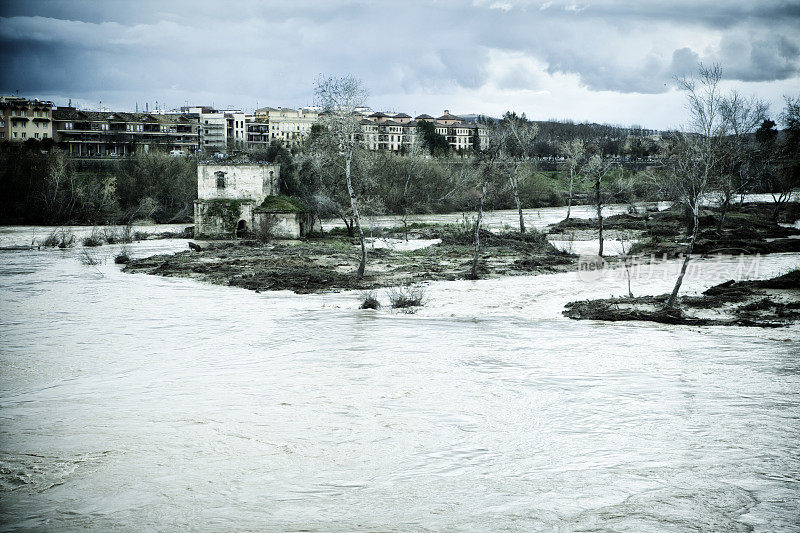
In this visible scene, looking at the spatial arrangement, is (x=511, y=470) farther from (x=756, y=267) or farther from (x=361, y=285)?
(x=756, y=267)

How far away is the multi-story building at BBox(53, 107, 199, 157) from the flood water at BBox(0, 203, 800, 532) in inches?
Answer: 3352

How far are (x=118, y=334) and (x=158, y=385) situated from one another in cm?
575

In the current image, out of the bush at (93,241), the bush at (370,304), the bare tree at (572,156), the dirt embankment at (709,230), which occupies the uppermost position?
the bare tree at (572,156)

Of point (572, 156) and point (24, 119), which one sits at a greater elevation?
point (24, 119)

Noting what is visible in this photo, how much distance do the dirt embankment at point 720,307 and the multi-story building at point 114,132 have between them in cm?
8547

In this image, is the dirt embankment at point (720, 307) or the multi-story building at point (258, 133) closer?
the dirt embankment at point (720, 307)

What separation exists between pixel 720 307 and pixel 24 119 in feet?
319

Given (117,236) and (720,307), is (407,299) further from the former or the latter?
(117,236)

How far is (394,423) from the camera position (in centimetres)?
1252

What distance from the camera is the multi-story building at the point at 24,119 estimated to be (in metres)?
92.7

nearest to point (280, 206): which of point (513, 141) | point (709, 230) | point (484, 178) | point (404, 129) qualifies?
point (484, 178)

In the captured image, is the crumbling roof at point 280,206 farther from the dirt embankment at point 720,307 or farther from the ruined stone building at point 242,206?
the dirt embankment at point 720,307

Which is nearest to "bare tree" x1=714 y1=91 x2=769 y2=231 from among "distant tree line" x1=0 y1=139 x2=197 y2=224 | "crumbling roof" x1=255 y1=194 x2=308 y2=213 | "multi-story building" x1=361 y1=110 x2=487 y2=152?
"crumbling roof" x1=255 y1=194 x2=308 y2=213

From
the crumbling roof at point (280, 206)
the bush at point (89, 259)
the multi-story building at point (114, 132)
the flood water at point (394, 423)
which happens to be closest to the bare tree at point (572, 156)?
the crumbling roof at point (280, 206)
